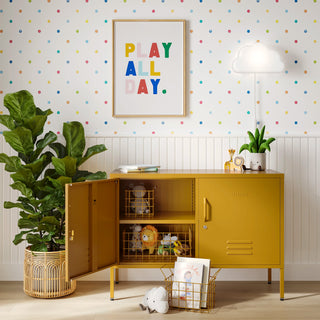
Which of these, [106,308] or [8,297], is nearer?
[106,308]

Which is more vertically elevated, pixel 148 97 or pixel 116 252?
pixel 148 97

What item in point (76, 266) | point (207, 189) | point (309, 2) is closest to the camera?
point (76, 266)

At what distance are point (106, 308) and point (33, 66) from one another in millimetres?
1876

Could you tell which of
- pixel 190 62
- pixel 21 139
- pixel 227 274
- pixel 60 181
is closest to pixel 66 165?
pixel 60 181

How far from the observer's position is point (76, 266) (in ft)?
8.77

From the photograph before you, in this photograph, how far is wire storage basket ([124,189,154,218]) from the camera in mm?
3127

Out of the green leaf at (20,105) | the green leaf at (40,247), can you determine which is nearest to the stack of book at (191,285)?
the green leaf at (40,247)

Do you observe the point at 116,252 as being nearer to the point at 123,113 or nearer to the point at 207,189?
the point at 207,189

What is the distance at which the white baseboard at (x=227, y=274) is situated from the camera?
134 inches

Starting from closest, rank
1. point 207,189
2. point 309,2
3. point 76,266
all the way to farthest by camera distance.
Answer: point 76,266
point 207,189
point 309,2

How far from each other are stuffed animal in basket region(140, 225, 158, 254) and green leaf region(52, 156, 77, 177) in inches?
25.6

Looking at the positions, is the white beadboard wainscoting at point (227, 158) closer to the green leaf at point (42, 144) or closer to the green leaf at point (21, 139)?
the green leaf at point (42, 144)

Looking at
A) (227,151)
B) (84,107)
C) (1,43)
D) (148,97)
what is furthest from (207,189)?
(1,43)

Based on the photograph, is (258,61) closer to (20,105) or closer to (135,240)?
(135,240)
